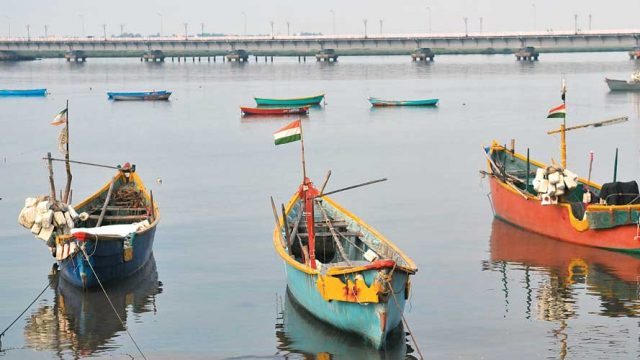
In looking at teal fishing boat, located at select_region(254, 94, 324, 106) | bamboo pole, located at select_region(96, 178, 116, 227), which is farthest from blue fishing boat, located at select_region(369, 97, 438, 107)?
bamboo pole, located at select_region(96, 178, 116, 227)

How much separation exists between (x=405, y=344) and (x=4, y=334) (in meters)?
11.2

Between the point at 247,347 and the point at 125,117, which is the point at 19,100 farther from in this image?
the point at 247,347

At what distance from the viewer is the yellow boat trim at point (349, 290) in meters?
27.9

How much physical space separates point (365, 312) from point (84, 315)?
9.58m

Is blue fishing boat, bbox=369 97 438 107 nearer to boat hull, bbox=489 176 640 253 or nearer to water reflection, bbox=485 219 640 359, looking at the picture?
boat hull, bbox=489 176 640 253

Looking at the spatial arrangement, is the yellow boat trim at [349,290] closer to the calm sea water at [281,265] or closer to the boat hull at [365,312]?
the boat hull at [365,312]

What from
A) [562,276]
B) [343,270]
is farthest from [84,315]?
[562,276]

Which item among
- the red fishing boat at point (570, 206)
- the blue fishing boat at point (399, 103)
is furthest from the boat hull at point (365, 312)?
the blue fishing boat at point (399, 103)

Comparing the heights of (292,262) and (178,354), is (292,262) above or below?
above

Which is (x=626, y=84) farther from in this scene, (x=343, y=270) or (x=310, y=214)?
(x=343, y=270)

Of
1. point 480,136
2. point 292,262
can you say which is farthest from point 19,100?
point 292,262

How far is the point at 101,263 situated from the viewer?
116ft

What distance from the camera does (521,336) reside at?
3106cm

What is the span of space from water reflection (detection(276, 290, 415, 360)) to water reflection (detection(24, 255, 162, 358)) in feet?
15.3
